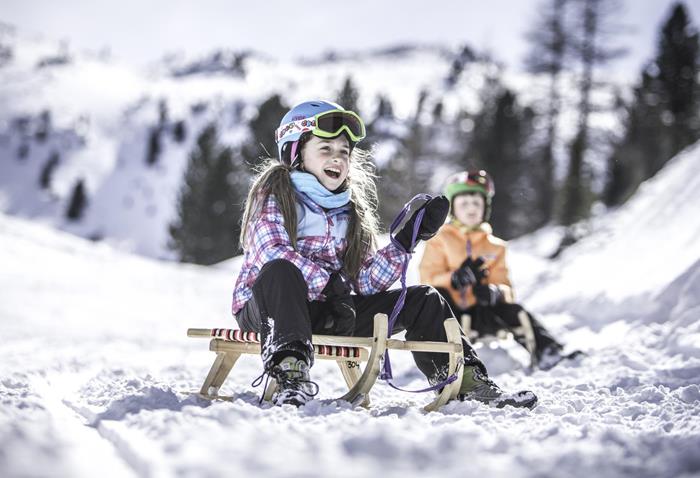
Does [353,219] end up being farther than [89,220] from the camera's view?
No

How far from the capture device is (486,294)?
5.13 metres

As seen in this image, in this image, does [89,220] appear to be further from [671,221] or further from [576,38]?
[671,221]

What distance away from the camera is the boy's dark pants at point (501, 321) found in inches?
199

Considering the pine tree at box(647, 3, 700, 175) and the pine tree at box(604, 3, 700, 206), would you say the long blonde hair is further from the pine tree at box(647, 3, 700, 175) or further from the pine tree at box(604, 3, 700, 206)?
the pine tree at box(647, 3, 700, 175)

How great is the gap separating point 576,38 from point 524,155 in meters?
6.15

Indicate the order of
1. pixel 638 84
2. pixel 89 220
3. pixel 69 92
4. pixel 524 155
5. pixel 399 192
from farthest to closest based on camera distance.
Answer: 1. pixel 69 92
2. pixel 89 220
3. pixel 638 84
4. pixel 524 155
5. pixel 399 192

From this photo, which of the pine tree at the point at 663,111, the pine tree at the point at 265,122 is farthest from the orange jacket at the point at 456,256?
the pine tree at the point at 265,122

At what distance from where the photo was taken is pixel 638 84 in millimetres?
31531

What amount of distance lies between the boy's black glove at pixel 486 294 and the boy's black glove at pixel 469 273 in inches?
2.7

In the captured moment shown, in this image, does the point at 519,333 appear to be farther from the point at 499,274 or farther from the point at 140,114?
the point at 140,114

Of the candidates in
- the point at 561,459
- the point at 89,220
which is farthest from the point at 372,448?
the point at 89,220

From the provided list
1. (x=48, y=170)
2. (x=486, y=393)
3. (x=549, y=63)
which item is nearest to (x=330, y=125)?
(x=486, y=393)

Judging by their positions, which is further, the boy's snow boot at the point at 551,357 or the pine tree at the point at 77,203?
the pine tree at the point at 77,203

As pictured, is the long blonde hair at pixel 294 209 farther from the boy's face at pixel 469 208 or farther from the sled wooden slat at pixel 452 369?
the boy's face at pixel 469 208
